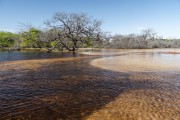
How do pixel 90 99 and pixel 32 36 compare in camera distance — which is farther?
pixel 32 36

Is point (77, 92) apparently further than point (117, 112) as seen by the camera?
Yes

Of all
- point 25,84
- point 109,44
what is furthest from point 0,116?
point 109,44

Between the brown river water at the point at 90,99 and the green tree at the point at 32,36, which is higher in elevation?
the green tree at the point at 32,36

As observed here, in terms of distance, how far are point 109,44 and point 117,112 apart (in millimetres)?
46079

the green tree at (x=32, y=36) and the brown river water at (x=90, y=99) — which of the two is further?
the green tree at (x=32, y=36)

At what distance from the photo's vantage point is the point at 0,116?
5242 mm

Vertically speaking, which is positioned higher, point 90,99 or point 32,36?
point 32,36

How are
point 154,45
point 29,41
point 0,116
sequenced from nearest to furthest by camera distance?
point 0,116 < point 29,41 < point 154,45

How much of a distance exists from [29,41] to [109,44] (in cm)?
1934

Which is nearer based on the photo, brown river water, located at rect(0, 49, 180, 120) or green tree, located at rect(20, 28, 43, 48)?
brown river water, located at rect(0, 49, 180, 120)

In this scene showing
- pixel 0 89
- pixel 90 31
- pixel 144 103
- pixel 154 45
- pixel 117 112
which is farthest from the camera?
pixel 154 45

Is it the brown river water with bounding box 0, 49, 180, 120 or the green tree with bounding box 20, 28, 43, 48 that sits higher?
the green tree with bounding box 20, 28, 43, 48

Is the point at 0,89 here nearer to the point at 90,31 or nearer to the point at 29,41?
the point at 90,31

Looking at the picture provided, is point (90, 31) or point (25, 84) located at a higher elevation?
point (90, 31)
